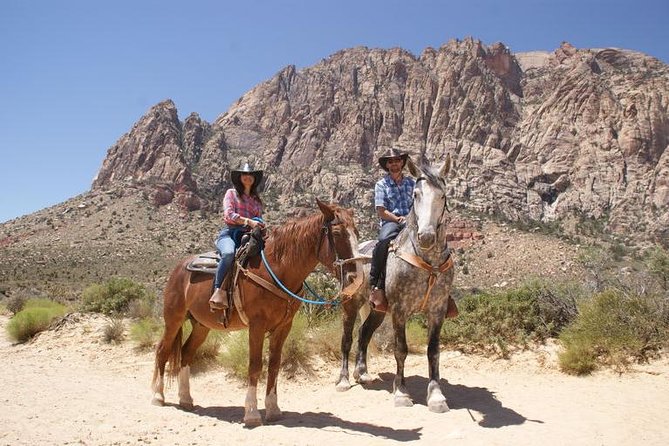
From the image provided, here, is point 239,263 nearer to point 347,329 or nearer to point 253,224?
point 253,224

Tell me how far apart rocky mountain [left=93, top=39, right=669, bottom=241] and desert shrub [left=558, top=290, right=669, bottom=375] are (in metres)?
77.4

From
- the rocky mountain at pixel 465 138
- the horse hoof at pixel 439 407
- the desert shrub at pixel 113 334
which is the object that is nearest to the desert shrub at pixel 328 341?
the horse hoof at pixel 439 407

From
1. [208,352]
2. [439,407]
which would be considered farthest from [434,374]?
[208,352]

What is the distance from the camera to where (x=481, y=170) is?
11681cm

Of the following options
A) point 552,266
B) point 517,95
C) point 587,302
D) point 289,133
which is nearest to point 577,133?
point 517,95

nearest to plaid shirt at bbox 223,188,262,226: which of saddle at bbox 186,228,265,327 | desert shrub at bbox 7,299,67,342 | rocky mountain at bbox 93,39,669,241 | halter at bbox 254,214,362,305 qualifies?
saddle at bbox 186,228,265,327

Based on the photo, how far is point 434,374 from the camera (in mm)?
6309

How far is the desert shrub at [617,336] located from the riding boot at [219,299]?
5325 mm

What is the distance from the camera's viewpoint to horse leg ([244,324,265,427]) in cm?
584

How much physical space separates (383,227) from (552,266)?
65314mm

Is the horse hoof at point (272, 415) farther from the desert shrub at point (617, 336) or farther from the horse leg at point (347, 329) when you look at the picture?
the desert shrub at point (617, 336)

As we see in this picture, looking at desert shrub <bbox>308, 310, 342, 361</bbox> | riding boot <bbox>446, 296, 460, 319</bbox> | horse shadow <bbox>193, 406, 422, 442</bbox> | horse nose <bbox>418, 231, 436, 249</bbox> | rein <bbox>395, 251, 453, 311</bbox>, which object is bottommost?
horse shadow <bbox>193, 406, 422, 442</bbox>

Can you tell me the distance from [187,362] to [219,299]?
1.89 metres

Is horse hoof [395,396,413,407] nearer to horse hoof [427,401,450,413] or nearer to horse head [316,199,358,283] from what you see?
horse hoof [427,401,450,413]
